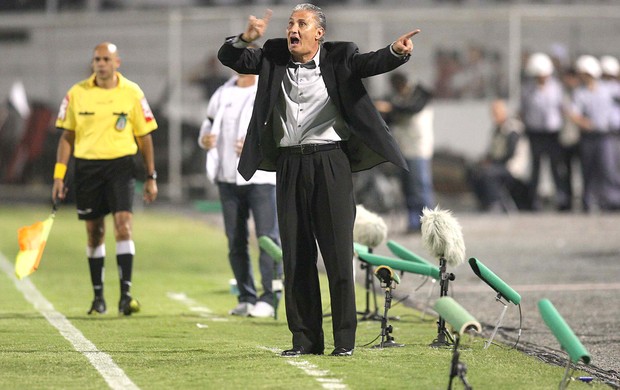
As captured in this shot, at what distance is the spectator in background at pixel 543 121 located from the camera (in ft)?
84.0

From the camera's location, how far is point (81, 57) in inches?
1067

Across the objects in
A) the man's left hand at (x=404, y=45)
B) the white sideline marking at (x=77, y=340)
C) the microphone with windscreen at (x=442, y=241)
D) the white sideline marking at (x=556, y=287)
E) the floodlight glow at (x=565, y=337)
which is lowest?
the white sideline marking at (x=556, y=287)

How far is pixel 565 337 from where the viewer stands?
8109 mm

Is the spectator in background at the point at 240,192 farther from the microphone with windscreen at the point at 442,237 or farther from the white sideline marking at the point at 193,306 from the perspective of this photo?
the microphone with windscreen at the point at 442,237

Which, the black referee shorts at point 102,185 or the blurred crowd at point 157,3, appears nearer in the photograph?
the black referee shorts at point 102,185

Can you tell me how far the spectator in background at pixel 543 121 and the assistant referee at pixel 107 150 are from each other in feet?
44.7

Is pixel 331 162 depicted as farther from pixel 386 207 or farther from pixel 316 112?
pixel 386 207

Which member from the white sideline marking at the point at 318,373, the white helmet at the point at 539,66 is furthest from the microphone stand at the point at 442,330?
the white helmet at the point at 539,66

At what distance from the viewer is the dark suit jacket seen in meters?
9.48

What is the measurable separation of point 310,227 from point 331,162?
1.47 ft

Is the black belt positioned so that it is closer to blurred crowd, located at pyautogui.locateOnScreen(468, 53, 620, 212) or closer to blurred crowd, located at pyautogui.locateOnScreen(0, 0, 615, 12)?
blurred crowd, located at pyautogui.locateOnScreen(468, 53, 620, 212)

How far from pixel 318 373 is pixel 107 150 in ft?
14.3

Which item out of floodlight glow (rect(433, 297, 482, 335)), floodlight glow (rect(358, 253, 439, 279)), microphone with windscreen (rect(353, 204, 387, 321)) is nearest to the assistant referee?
microphone with windscreen (rect(353, 204, 387, 321))

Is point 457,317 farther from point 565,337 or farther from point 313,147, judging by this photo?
point 313,147
